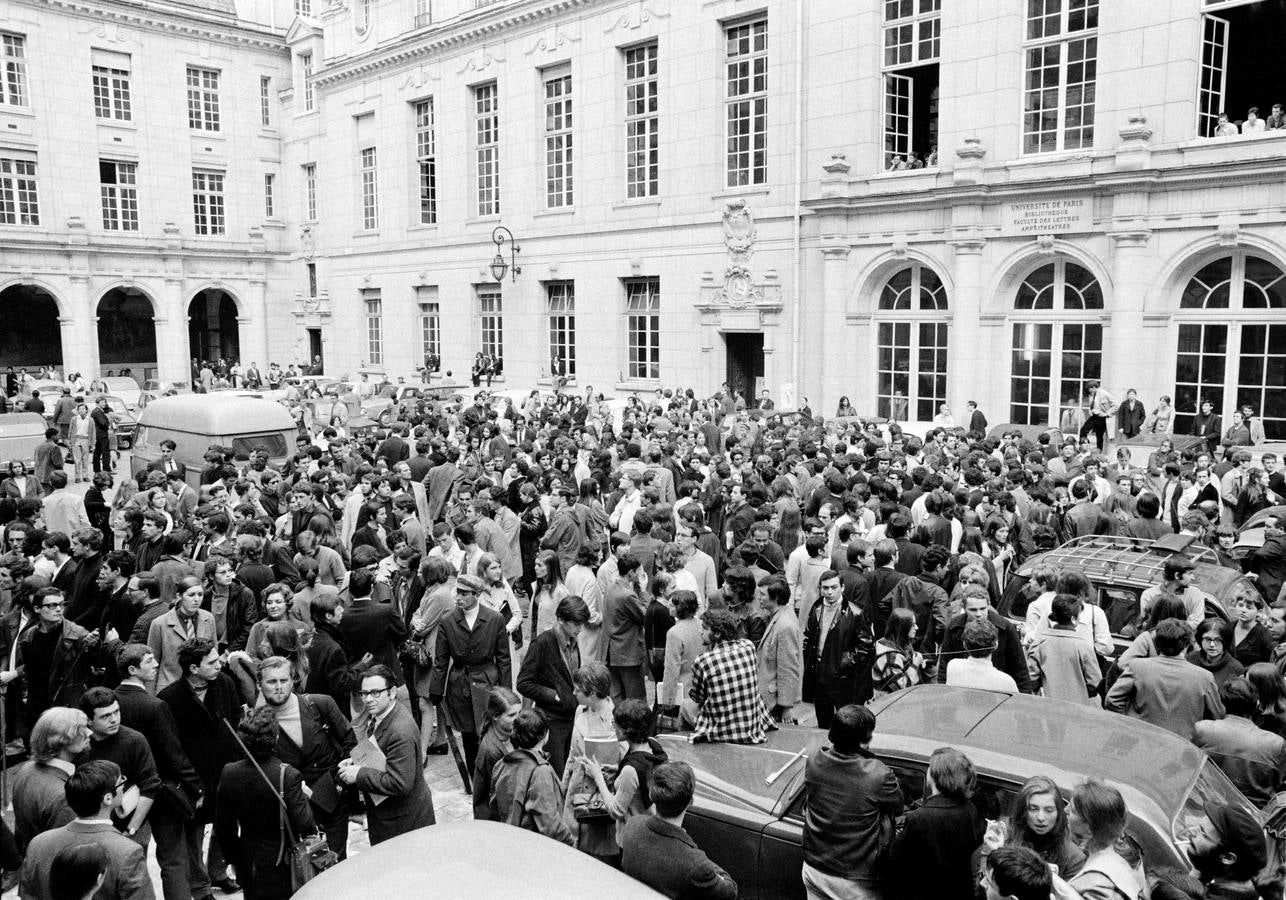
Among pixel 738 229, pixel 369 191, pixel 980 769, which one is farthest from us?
pixel 369 191

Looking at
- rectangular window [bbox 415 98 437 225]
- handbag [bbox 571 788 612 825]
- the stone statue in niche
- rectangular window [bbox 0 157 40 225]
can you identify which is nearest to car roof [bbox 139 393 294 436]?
handbag [bbox 571 788 612 825]

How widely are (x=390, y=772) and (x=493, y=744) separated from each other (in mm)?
634

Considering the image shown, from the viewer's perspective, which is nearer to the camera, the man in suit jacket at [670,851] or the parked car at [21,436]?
the man in suit jacket at [670,851]

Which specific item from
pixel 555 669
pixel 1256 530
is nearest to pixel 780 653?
pixel 555 669

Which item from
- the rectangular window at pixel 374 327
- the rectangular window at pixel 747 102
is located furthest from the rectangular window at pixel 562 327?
the rectangular window at pixel 374 327

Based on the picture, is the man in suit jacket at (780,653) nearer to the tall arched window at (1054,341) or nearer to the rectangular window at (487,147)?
the tall arched window at (1054,341)

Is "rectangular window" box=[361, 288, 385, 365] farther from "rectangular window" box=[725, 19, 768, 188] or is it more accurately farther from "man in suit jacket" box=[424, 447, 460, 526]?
"man in suit jacket" box=[424, 447, 460, 526]

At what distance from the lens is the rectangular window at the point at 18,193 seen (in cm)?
3906

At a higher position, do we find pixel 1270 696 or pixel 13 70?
pixel 13 70

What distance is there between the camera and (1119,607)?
25.8 ft

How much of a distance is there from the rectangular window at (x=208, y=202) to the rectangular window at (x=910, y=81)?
33269mm

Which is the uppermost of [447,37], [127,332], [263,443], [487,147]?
[447,37]

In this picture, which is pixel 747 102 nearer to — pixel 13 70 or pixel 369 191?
pixel 369 191

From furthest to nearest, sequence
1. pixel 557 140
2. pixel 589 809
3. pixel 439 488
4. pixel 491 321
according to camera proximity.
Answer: pixel 491 321, pixel 557 140, pixel 439 488, pixel 589 809
